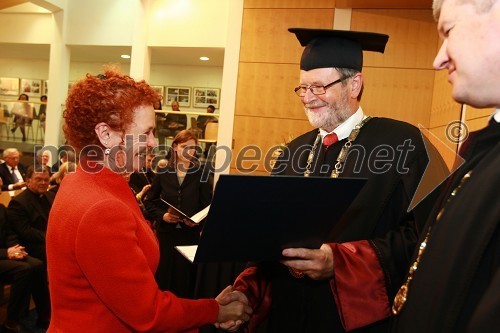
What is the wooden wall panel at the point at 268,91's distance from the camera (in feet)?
24.3

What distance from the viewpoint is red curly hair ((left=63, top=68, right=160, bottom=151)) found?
173cm

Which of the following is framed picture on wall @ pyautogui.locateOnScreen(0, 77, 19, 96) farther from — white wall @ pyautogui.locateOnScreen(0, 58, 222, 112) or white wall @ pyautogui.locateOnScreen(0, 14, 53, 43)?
white wall @ pyautogui.locateOnScreen(0, 14, 53, 43)

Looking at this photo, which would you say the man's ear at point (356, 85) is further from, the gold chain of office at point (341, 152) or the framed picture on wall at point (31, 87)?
the framed picture on wall at point (31, 87)

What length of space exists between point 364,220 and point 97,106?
1.22 m

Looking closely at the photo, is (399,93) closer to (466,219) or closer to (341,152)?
(341,152)

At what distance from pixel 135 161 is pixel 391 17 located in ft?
20.3

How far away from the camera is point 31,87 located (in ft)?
52.7

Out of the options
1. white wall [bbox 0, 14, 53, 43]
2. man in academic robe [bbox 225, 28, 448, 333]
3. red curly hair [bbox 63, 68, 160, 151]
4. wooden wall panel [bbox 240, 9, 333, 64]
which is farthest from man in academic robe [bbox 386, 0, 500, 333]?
white wall [bbox 0, 14, 53, 43]

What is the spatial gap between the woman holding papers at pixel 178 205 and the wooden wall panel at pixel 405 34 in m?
3.70

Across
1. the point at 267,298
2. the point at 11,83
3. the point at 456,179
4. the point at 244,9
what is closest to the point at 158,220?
the point at 267,298

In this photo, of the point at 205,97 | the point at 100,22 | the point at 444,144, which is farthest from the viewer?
the point at 205,97

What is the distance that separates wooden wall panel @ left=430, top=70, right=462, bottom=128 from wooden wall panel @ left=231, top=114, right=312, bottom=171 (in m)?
1.94

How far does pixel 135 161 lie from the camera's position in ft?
6.16

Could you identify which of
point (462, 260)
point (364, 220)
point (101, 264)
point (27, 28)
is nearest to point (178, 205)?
point (364, 220)
